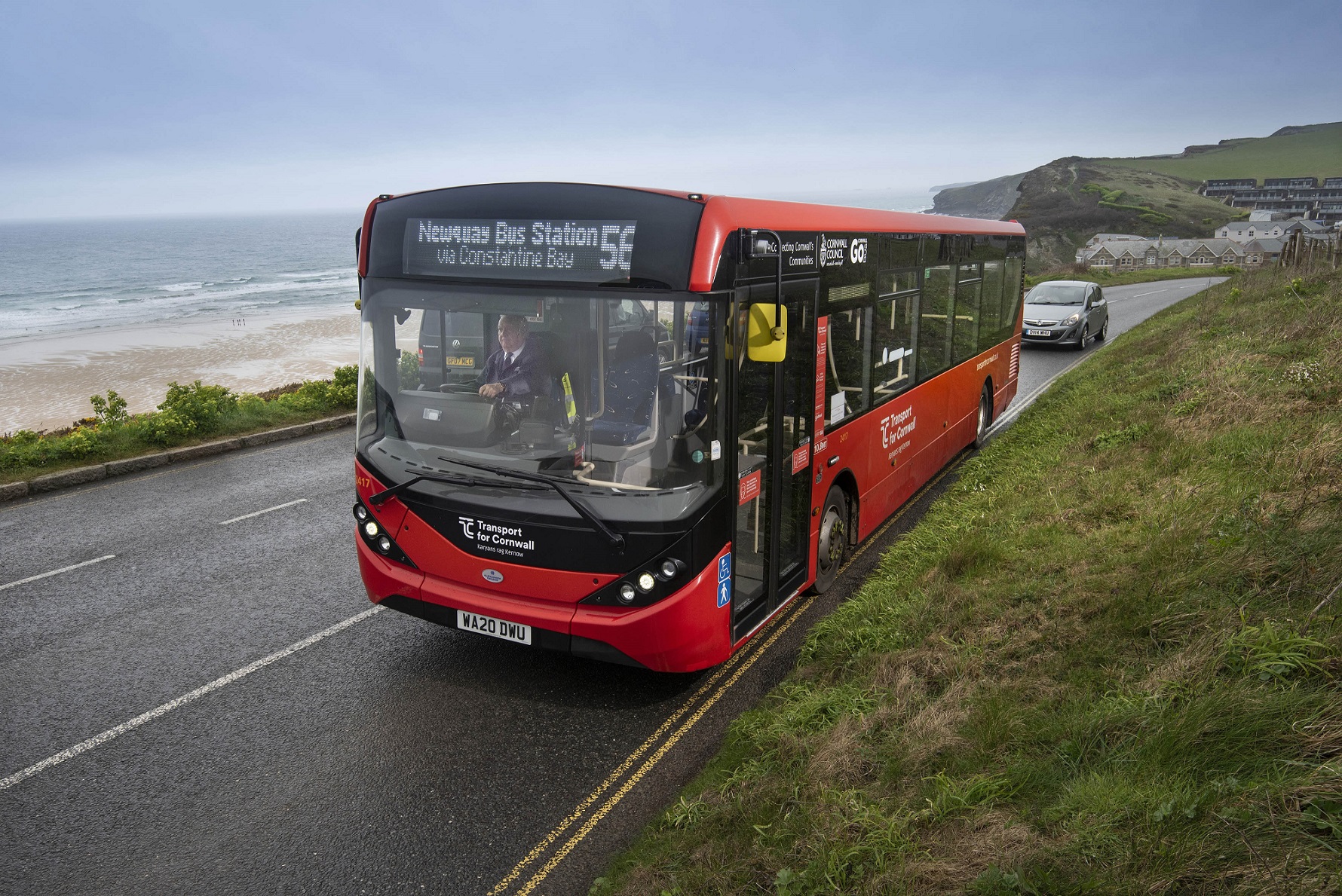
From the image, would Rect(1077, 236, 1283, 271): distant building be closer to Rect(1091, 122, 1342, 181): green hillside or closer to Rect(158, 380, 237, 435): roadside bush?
Rect(1091, 122, 1342, 181): green hillside

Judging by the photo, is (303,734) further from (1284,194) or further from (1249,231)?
(1284,194)

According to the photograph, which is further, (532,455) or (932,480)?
(932,480)

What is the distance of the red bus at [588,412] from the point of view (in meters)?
4.84

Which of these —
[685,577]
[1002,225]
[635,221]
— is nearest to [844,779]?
[685,577]

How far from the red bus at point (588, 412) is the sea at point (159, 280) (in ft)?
147

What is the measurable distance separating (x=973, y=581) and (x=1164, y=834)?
3243mm

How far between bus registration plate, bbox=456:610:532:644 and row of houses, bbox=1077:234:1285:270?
372 feet

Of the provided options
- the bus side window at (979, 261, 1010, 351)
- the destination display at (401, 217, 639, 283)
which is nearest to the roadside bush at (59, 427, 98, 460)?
the destination display at (401, 217, 639, 283)

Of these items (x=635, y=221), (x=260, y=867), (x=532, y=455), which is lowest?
(x=260, y=867)

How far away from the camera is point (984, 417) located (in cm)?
1209

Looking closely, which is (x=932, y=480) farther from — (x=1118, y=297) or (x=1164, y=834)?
(x=1118, y=297)

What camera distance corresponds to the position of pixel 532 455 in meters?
5.04

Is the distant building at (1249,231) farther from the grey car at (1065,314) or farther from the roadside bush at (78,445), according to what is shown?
the roadside bush at (78,445)

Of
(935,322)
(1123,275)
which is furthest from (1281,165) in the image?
(935,322)
